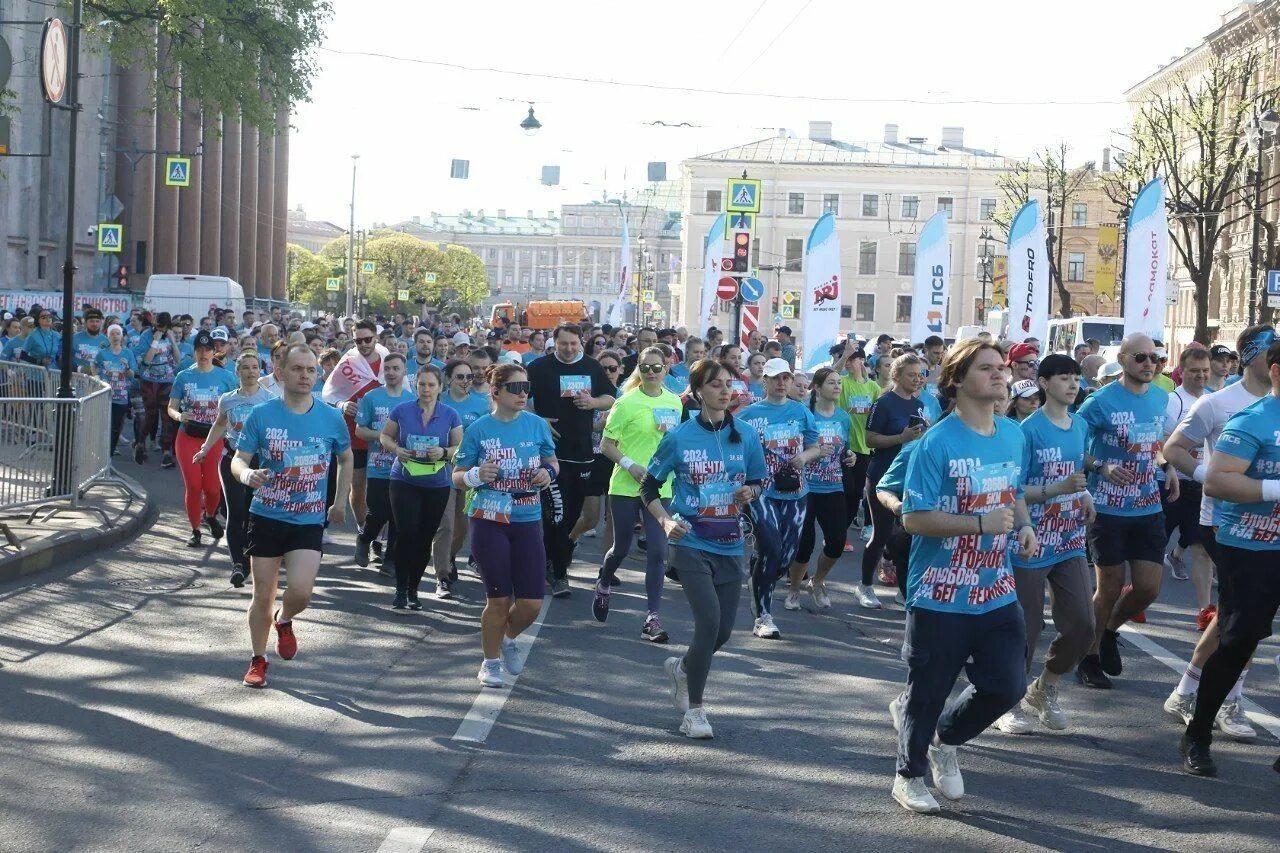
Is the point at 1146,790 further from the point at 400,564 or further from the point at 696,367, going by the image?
the point at 400,564

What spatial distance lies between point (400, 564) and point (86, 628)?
198 centimetres

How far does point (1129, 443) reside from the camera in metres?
8.30

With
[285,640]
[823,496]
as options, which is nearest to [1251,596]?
[823,496]

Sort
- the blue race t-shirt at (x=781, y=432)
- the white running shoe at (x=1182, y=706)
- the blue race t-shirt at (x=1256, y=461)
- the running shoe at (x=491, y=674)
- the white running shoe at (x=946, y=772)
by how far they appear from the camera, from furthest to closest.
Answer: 1. the blue race t-shirt at (x=781, y=432)
2. the running shoe at (x=491, y=674)
3. the white running shoe at (x=1182, y=706)
4. the blue race t-shirt at (x=1256, y=461)
5. the white running shoe at (x=946, y=772)

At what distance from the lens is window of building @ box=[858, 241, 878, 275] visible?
Result: 305 feet

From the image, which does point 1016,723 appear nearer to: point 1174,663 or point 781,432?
point 1174,663

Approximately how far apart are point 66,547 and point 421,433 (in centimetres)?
361

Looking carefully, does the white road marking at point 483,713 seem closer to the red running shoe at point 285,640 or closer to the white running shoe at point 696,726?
the white running shoe at point 696,726

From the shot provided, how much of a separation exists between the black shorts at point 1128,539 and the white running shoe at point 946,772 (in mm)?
2413

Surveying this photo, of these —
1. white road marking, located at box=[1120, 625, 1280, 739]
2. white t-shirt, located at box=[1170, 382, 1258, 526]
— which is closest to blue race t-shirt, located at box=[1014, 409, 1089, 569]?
white t-shirt, located at box=[1170, 382, 1258, 526]

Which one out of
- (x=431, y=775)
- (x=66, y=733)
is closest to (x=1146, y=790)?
(x=431, y=775)

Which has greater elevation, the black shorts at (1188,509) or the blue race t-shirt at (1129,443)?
the blue race t-shirt at (1129,443)

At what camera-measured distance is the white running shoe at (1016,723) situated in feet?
24.5

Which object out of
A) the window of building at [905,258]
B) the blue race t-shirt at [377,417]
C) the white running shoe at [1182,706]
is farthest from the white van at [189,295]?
the window of building at [905,258]
